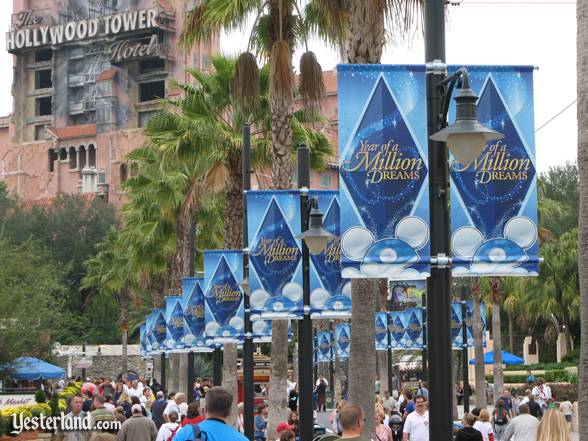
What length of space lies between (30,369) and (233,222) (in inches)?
681

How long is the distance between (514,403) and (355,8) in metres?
21.7

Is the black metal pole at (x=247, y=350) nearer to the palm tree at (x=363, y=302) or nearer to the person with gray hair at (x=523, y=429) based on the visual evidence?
the palm tree at (x=363, y=302)

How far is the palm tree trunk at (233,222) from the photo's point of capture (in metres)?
28.2

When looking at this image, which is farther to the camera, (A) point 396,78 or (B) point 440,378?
(A) point 396,78

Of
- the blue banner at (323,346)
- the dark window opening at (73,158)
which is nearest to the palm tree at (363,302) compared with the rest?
the blue banner at (323,346)

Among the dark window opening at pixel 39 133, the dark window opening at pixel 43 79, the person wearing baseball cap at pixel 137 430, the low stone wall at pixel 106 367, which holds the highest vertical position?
the dark window opening at pixel 43 79

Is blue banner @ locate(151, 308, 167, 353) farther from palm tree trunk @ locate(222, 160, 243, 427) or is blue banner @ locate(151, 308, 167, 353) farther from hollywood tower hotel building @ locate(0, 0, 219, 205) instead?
hollywood tower hotel building @ locate(0, 0, 219, 205)

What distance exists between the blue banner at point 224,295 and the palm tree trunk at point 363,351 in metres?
7.25

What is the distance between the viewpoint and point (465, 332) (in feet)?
125

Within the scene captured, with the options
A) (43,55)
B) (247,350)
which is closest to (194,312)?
(247,350)

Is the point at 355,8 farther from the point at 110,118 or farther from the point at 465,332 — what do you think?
the point at 110,118

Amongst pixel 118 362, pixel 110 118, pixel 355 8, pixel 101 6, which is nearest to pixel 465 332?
pixel 355 8

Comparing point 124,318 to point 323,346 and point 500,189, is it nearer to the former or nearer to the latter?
point 323,346

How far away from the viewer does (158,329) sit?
41281 mm
